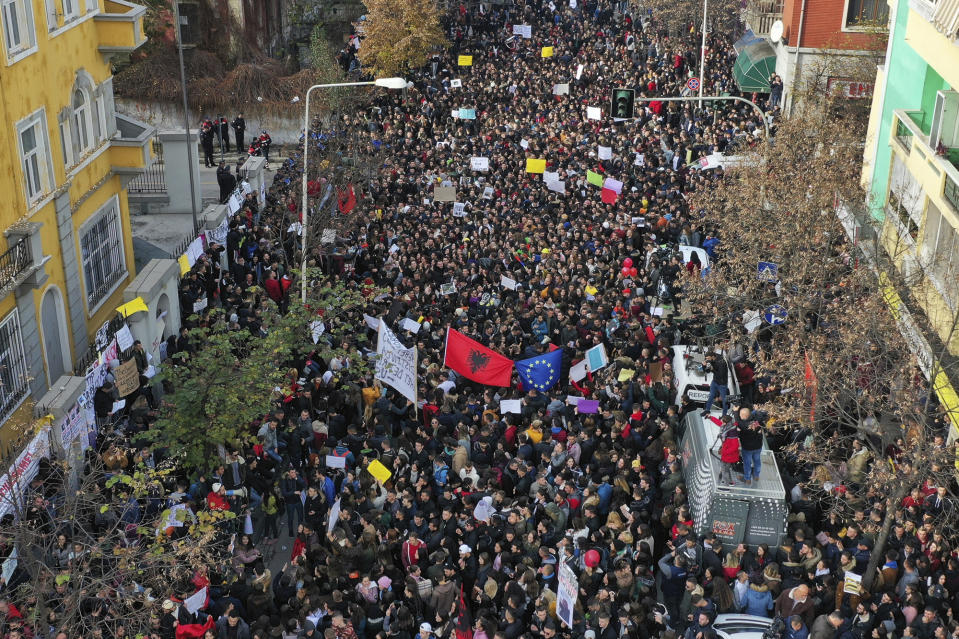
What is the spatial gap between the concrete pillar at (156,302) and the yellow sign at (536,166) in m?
12.8

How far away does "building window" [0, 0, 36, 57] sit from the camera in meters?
22.4

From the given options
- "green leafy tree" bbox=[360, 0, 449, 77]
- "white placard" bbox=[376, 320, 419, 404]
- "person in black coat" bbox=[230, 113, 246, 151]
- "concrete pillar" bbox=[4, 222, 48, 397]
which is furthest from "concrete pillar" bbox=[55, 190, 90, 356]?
"green leafy tree" bbox=[360, 0, 449, 77]

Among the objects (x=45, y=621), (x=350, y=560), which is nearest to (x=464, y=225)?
(x=350, y=560)

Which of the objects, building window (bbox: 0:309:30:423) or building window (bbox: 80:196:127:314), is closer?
building window (bbox: 0:309:30:423)

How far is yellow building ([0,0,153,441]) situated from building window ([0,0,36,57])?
2cm

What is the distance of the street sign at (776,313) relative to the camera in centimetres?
2462

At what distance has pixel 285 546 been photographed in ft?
69.7

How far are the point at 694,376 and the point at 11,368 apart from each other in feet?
42.8

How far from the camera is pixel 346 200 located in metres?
33.5

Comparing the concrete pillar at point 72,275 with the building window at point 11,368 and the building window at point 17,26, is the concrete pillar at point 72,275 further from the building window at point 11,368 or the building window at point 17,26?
the building window at point 17,26

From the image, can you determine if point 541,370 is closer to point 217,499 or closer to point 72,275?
point 217,499

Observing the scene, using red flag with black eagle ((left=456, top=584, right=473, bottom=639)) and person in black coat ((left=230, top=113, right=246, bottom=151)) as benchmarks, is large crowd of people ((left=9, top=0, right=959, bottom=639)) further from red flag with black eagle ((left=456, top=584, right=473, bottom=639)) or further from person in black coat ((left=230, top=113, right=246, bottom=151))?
person in black coat ((left=230, top=113, right=246, bottom=151))

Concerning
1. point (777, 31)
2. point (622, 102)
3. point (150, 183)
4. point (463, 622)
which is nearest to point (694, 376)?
point (463, 622)

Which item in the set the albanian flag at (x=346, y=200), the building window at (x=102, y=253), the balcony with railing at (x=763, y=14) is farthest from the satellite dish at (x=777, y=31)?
the building window at (x=102, y=253)
